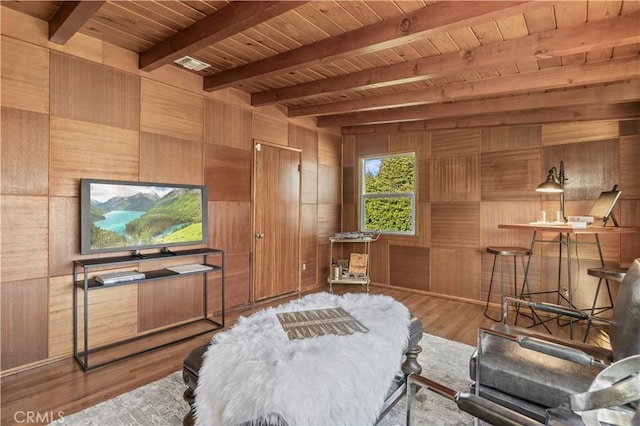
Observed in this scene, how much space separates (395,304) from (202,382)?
1422 mm

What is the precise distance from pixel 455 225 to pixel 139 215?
13.2ft

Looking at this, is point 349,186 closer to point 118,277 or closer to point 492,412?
point 118,277

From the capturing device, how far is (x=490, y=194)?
14.0 feet

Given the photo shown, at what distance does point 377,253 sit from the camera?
208 inches

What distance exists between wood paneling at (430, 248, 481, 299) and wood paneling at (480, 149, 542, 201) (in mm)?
882

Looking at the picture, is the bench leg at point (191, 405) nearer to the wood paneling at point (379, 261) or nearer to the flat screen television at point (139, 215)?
the flat screen television at point (139, 215)

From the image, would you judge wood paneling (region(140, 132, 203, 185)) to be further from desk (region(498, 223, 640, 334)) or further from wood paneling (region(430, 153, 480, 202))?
desk (region(498, 223, 640, 334))

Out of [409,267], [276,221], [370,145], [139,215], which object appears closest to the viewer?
[139,215]

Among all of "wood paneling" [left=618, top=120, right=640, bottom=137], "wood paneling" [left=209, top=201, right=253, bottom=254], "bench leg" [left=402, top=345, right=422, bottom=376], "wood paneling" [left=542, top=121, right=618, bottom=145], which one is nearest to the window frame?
"wood paneling" [left=542, top=121, right=618, bottom=145]

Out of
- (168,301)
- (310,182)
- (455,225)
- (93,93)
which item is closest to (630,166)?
(455,225)

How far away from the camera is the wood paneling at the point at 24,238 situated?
2379mm

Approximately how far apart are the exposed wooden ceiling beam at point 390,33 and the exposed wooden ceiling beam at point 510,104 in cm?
193

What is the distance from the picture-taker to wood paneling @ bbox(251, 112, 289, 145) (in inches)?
164

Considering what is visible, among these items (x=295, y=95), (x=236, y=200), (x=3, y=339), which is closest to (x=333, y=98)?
(x=295, y=95)
